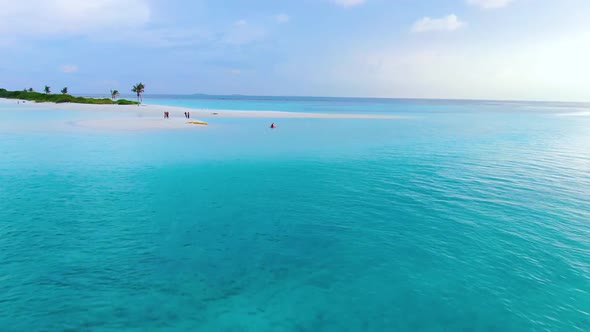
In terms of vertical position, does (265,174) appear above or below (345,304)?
above

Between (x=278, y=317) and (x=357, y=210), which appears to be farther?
(x=357, y=210)

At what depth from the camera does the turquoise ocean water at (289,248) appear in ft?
39.7

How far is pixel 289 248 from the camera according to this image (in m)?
17.1

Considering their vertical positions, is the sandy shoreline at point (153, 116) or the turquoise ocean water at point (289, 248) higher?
the sandy shoreline at point (153, 116)

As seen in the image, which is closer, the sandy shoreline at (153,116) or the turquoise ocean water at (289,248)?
the turquoise ocean water at (289,248)

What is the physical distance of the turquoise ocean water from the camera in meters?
12.1

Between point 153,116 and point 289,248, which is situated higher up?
point 153,116

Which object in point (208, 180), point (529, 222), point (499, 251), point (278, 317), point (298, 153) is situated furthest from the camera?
point (298, 153)

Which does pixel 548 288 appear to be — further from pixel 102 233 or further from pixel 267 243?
pixel 102 233

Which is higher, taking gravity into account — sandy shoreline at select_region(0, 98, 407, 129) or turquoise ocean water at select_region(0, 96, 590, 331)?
sandy shoreline at select_region(0, 98, 407, 129)

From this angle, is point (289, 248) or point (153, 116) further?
point (153, 116)

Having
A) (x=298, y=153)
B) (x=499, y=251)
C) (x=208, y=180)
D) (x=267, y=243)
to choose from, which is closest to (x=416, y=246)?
(x=499, y=251)

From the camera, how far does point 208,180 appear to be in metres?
29.6

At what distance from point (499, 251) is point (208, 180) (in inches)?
880
